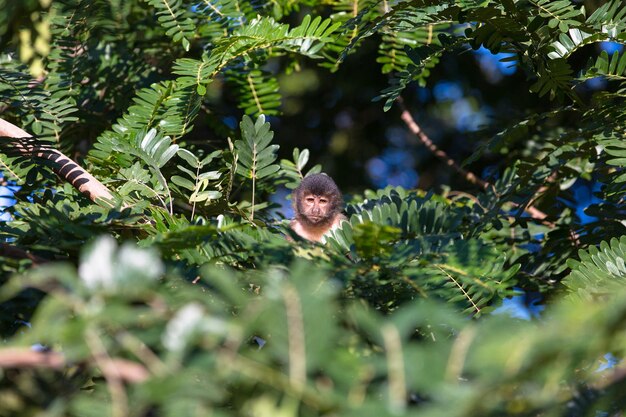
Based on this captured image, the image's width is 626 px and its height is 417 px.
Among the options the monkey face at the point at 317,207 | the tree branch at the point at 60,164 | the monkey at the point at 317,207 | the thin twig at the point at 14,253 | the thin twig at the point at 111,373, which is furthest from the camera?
the monkey face at the point at 317,207

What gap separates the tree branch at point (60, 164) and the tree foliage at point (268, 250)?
2cm

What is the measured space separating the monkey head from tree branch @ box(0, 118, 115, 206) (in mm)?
2161

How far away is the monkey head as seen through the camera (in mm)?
5250

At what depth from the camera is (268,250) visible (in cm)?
210

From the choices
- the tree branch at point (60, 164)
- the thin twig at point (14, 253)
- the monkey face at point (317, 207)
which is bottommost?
the monkey face at point (317, 207)

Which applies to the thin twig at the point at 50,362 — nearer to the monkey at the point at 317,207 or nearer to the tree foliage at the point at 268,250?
the tree foliage at the point at 268,250

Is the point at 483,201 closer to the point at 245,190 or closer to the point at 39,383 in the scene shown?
the point at 245,190

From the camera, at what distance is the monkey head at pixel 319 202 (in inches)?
207

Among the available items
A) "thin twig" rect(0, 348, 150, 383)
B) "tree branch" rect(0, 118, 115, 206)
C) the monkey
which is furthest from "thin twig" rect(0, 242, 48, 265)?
the monkey

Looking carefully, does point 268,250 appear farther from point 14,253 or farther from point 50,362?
point 50,362

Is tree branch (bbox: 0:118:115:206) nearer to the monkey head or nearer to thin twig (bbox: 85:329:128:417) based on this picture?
thin twig (bbox: 85:329:128:417)

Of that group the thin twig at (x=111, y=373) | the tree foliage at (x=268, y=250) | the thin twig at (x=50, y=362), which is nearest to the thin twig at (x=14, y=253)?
the tree foliage at (x=268, y=250)

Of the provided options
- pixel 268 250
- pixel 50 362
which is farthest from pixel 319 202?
pixel 50 362

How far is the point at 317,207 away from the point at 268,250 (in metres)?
3.24
